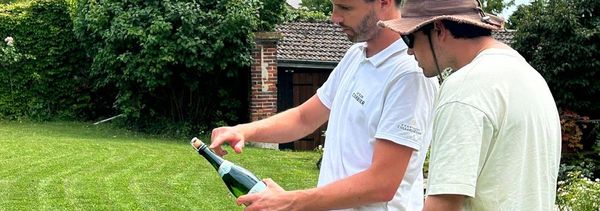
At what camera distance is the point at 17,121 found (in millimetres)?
19078

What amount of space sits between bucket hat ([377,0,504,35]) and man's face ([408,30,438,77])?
34 millimetres

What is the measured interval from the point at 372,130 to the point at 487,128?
0.63 m

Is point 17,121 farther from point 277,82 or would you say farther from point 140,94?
point 277,82

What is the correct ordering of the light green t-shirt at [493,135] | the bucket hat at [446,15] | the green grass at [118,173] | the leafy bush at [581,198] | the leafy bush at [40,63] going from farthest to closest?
the leafy bush at [40,63] < the green grass at [118,173] < the leafy bush at [581,198] < the bucket hat at [446,15] < the light green t-shirt at [493,135]

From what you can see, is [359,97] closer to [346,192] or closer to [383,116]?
[383,116]

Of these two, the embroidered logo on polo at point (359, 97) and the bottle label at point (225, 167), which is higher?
the embroidered logo on polo at point (359, 97)

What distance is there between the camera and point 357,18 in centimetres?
223

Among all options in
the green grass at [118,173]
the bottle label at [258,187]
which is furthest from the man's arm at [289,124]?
the green grass at [118,173]

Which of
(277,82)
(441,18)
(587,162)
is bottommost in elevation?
(587,162)

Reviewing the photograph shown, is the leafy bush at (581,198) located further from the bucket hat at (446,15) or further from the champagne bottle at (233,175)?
the bucket hat at (446,15)

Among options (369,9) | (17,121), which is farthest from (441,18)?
(17,121)

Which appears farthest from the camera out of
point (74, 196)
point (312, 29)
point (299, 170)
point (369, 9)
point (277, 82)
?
point (312, 29)

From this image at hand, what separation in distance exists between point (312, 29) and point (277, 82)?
115 inches

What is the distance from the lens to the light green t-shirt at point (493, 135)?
1.58m
